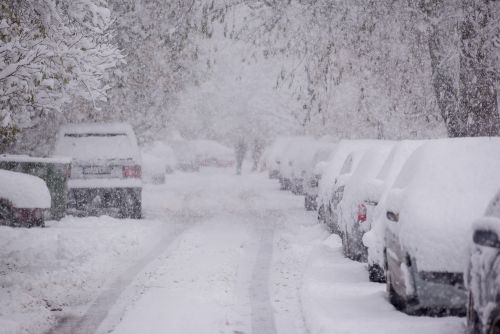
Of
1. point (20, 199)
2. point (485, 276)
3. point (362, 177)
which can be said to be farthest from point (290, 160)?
point (485, 276)

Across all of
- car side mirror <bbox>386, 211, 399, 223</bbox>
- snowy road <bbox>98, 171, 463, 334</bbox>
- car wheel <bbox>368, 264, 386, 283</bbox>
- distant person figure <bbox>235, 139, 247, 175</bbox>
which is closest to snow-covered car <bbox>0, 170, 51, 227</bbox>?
snowy road <bbox>98, 171, 463, 334</bbox>

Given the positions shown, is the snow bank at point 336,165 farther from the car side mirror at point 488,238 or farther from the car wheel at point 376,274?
the car side mirror at point 488,238

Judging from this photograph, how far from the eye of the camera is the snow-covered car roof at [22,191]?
14.6 m

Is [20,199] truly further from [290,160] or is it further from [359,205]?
[290,160]

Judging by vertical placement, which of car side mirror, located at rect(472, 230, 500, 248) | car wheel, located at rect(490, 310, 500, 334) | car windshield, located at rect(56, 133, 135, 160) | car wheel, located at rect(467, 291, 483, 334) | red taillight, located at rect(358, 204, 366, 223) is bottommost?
car wheel, located at rect(467, 291, 483, 334)

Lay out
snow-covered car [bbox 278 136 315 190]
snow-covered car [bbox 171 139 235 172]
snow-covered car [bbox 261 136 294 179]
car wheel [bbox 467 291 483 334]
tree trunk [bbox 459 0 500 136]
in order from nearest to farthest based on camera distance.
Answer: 1. car wheel [bbox 467 291 483 334]
2. tree trunk [bbox 459 0 500 136]
3. snow-covered car [bbox 278 136 315 190]
4. snow-covered car [bbox 261 136 294 179]
5. snow-covered car [bbox 171 139 235 172]

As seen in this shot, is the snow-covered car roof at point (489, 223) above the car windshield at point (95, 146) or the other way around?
the other way around

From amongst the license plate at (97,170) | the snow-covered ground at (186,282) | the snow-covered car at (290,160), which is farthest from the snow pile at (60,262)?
the snow-covered car at (290,160)

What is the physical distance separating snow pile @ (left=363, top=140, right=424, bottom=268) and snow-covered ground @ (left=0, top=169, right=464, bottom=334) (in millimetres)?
558

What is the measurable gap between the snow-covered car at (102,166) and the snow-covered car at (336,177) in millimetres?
4625

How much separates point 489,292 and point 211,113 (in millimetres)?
68727

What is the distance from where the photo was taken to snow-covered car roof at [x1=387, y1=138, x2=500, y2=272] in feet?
23.7

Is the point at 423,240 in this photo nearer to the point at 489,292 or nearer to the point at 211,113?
the point at 489,292

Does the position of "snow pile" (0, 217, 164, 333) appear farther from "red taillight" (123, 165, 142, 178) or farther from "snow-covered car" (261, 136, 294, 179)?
"snow-covered car" (261, 136, 294, 179)
